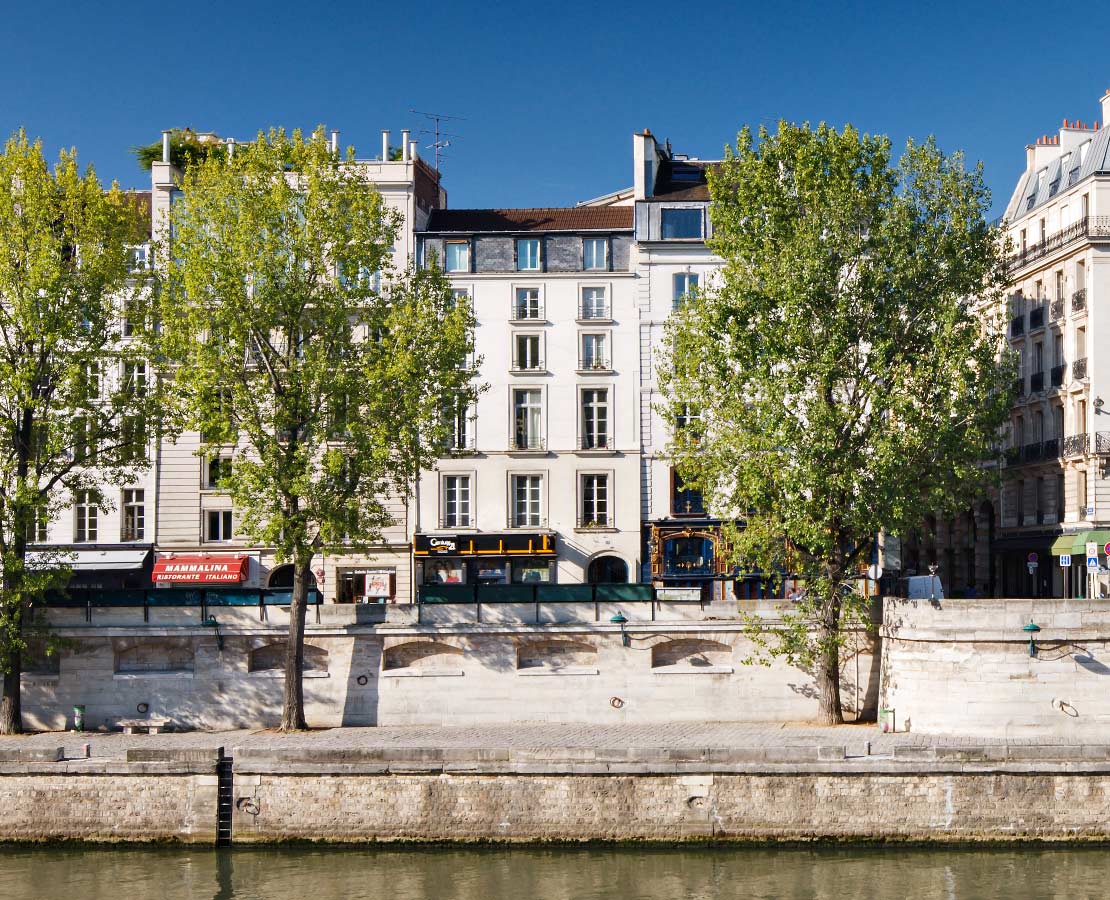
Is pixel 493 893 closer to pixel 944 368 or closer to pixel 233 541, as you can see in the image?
pixel 944 368

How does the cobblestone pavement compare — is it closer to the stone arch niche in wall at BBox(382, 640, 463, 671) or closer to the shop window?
the stone arch niche in wall at BBox(382, 640, 463, 671)

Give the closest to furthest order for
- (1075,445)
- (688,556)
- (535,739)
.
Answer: (535,739) → (1075,445) → (688,556)

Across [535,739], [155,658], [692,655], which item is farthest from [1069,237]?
[155,658]

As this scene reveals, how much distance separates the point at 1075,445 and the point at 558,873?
1130 inches

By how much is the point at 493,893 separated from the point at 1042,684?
15030 mm

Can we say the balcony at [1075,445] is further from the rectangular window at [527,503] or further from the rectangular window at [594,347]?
the rectangular window at [527,503]

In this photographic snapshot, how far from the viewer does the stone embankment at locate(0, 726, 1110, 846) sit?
104ft

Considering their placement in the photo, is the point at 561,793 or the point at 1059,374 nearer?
the point at 561,793

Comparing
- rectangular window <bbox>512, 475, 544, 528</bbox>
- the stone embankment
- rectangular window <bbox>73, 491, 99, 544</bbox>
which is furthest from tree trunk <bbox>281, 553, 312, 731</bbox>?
rectangular window <bbox>73, 491, 99, 544</bbox>

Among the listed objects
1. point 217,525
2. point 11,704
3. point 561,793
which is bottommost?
point 561,793

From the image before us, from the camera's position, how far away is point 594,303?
182 ft

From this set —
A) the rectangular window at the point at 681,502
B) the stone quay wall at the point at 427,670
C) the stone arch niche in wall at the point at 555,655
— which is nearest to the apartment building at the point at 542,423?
the rectangular window at the point at 681,502

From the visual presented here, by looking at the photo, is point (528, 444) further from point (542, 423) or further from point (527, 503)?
point (527, 503)

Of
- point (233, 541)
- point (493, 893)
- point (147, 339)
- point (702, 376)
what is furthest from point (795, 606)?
point (233, 541)
